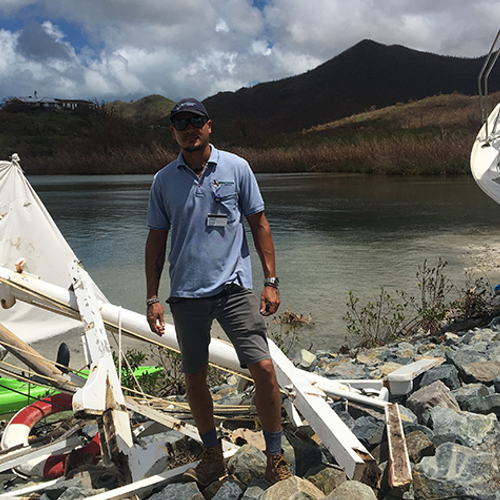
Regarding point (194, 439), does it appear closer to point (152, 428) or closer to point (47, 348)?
point (152, 428)

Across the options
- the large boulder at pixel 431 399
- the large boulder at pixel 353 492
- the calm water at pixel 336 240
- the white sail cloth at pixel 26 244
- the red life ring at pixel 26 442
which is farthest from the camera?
the calm water at pixel 336 240

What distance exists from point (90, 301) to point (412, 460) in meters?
2.58

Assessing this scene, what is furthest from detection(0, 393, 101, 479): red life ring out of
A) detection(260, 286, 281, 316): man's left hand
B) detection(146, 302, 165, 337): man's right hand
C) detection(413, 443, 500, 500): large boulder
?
detection(413, 443, 500, 500): large boulder

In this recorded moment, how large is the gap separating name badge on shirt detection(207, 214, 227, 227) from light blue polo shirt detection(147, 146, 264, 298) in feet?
0.07

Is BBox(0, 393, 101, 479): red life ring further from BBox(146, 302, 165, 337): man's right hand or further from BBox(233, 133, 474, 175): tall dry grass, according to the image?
BBox(233, 133, 474, 175): tall dry grass

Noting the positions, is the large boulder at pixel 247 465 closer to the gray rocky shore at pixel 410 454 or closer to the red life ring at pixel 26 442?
the gray rocky shore at pixel 410 454

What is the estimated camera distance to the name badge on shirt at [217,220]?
2.52 m

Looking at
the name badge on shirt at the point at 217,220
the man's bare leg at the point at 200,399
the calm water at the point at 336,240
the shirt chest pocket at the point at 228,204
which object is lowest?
the calm water at the point at 336,240

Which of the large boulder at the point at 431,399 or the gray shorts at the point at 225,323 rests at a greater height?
the gray shorts at the point at 225,323

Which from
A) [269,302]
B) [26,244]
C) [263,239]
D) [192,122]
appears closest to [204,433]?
[269,302]

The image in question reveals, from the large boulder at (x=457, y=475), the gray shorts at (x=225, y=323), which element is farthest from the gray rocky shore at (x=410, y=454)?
the gray shorts at (x=225, y=323)

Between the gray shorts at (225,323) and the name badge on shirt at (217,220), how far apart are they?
316mm

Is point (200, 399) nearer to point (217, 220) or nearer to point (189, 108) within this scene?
point (217, 220)

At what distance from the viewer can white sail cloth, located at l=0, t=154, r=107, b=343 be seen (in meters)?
5.80
